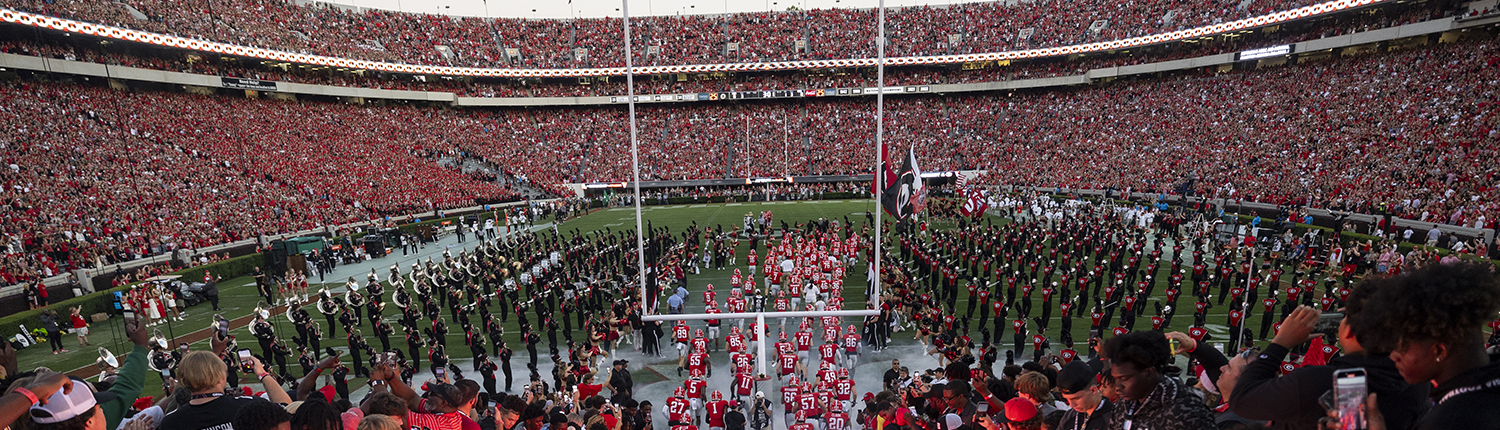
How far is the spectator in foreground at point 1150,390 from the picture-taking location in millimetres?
2127

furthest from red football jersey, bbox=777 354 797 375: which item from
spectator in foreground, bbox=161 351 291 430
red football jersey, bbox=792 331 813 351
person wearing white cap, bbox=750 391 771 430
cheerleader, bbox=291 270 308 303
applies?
cheerleader, bbox=291 270 308 303

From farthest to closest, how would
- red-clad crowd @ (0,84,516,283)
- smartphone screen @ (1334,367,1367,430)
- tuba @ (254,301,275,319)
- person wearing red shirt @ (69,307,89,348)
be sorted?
red-clad crowd @ (0,84,516,283) < person wearing red shirt @ (69,307,89,348) < tuba @ (254,301,275,319) < smartphone screen @ (1334,367,1367,430)

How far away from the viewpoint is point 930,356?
10367 millimetres

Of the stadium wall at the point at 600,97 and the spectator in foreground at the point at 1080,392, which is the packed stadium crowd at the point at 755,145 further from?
the spectator in foreground at the point at 1080,392

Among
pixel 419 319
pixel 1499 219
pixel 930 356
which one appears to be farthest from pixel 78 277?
pixel 1499 219

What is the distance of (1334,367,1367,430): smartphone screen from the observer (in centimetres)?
136

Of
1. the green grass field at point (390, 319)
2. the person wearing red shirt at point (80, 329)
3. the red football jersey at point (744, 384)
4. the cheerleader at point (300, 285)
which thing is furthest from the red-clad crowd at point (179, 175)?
the red football jersey at point (744, 384)

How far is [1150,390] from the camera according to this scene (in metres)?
2.25

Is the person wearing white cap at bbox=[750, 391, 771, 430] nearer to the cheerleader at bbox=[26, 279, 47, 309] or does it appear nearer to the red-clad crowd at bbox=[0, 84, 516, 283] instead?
the cheerleader at bbox=[26, 279, 47, 309]

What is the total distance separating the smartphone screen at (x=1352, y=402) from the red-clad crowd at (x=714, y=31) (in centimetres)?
4449

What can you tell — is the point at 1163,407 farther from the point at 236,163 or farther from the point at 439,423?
the point at 236,163

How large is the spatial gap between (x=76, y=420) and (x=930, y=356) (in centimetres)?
975

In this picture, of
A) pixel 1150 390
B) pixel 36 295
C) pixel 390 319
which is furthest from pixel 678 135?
pixel 1150 390

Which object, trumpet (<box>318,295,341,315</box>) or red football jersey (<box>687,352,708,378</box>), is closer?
red football jersey (<box>687,352,708,378</box>)
